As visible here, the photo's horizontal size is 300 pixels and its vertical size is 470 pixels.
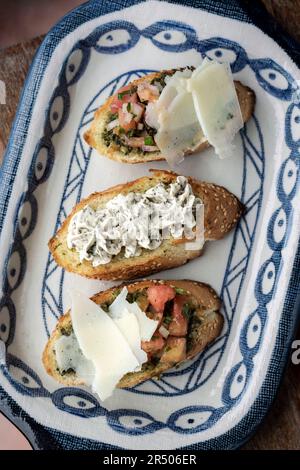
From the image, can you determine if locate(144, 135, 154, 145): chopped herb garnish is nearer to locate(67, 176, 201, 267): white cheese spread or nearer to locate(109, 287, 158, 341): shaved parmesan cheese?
locate(67, 176, 201, 267): white cheese spread

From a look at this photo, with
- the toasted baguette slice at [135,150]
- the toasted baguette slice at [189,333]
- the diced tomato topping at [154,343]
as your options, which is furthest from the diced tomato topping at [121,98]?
the diced tomato topping at [154,343]

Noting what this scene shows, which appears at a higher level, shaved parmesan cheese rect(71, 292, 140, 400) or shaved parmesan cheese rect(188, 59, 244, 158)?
shaved parmesan cheese rect(188, 59, 244, 158)

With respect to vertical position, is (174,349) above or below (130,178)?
below

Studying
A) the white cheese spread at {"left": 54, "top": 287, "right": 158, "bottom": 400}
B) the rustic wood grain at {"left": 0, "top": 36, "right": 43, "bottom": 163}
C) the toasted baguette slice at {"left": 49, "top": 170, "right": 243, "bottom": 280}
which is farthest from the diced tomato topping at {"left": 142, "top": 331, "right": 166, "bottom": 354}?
the rustic wood grain at {"left": 0, "top": 36, "right": 43, "bottom": 163}

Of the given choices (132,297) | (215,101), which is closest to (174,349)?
(132,297)

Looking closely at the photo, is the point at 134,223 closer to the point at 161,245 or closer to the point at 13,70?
the point at 161,245

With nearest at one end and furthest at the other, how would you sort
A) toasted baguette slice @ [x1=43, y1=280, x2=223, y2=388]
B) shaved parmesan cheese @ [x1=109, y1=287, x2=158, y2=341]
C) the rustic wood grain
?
shaved parmesan cheese @ [x1=109, y1=287, x2=158, y2=341], toasted baguette slice @ [x1=43, y1=280, x2=223, y2=388], the rustic wood grain
